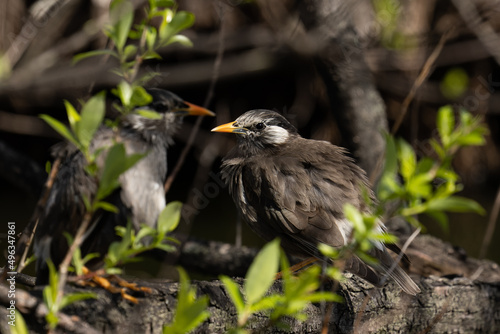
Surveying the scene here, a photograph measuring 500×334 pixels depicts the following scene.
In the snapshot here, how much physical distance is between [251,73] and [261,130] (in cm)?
284

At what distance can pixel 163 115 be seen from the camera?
12.4 feet

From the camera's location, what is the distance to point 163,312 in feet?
7.86

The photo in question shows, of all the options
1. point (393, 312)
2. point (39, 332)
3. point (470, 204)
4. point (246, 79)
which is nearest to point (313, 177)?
point (393, 312)

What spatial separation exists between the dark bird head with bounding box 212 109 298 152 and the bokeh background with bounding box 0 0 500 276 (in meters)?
0.98

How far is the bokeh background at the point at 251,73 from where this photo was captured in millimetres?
5457

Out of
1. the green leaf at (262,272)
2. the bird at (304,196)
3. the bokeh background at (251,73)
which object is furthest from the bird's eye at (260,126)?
the green leaf at (262,272)

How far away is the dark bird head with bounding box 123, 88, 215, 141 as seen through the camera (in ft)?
12.2

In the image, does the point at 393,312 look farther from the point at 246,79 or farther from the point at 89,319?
the point at 246,79

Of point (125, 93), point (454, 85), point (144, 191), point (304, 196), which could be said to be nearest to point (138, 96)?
point (125, 93)

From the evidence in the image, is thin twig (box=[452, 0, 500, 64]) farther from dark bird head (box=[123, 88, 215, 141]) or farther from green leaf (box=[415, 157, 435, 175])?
green leaf (box=[415, 157, 435, 175])

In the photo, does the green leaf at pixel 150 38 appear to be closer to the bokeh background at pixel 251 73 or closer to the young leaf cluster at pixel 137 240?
the young leaf cluster at pixel 137 240

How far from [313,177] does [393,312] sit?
774mm

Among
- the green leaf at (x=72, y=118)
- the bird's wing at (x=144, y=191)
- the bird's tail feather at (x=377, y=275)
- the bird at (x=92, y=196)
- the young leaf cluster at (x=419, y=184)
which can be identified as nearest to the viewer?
the young leaf cluster at (x=419, y=184)

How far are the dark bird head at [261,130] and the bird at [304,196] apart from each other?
0.55 ft
